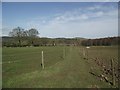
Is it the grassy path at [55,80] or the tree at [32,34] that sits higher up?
the tree at [32,34]

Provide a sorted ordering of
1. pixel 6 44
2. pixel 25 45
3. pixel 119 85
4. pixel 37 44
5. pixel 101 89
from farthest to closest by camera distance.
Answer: pixel 37 44
pixel 25 45
pixel 6 44
pixel 119 85
pixel 101 89

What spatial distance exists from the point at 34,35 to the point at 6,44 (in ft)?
101

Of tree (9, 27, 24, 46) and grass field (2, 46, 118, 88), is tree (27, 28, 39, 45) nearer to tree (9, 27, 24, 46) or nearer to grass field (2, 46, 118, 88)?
tree (9, 27, 24, 46)

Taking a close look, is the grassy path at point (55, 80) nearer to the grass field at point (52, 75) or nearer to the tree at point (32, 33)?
the grass field at point (52, 75)

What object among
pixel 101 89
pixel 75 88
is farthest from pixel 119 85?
pixel 75 88

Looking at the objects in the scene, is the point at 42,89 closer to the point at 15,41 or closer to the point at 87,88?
the point at 87,88

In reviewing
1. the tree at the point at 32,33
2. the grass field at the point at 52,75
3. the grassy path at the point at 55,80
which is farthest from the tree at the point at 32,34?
the grassy path at the point at 55,80

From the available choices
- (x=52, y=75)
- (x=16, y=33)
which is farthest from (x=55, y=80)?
(x=16, y=33)

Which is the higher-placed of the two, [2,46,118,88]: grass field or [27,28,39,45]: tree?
[27,28,39,45]: tree

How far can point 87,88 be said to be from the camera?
10.9 m

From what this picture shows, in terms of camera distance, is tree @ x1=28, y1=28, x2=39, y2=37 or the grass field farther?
tree @ x1=28, y1=28, x2=39, y2=37

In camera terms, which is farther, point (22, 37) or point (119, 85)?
point (22, 37)

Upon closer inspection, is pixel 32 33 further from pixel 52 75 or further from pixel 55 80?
pixel 55 80

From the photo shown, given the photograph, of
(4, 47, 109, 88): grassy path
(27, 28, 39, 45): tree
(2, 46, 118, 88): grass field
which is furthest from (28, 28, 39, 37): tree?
(4, 47, 109, 88): grassy path
